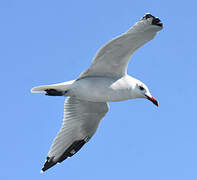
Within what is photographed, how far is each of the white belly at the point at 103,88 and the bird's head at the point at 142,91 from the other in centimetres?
15

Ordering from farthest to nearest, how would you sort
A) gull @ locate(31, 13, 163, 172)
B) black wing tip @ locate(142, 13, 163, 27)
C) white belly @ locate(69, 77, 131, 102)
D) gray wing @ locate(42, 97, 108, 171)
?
1. gray wing @ locate(42, 97, 108, 171)
2. white belly @ locate(69, 77, 131, 102)
3. gull @ locate(31, 13, 163, 172)
4. black wing tip @ locate(142, 13, 163, 27)

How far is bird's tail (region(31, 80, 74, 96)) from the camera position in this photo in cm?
845

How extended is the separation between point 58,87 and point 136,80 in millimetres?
1383

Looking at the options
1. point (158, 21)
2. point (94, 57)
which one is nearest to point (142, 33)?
point (158, 21)

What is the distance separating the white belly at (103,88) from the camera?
8422 mm

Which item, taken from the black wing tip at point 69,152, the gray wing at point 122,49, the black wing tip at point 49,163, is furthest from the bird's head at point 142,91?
the black wing tip at point 49,163

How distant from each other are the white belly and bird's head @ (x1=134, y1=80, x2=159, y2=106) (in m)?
0.15

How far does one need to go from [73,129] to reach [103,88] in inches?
63.7

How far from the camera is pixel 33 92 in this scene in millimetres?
8711

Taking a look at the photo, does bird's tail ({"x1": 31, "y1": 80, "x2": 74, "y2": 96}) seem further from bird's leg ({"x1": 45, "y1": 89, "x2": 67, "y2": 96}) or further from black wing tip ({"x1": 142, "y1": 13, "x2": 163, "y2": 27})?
black wing tip ({"x1": 142, "y1": 13, "x2": 163, "y2": 27})

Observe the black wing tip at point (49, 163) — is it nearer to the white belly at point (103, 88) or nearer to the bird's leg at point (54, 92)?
the bird's leg at point (54, 92)

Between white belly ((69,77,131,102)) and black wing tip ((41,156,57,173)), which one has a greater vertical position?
white belly ((69,77,131,102))

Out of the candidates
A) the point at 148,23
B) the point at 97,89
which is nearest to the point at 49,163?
the point at 97,89

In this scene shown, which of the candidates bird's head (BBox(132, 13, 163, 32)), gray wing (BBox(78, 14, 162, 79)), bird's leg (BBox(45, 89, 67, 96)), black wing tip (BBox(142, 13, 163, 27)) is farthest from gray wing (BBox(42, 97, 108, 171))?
black wing tip (BBox(142, 13, 163, 27))
